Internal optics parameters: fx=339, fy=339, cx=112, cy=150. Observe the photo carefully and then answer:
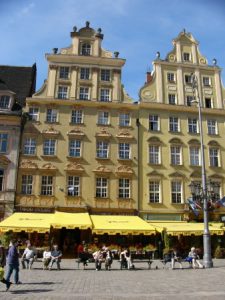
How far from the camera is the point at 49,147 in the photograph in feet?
91.5

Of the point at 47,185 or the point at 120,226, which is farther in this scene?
the point at 47,185

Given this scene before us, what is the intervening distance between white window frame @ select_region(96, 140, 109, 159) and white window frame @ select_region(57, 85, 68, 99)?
5.05 meters

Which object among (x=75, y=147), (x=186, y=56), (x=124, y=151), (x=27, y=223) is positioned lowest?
(x=27, y=223)

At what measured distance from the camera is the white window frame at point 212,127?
100 feet

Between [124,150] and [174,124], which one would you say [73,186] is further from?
[174,124]

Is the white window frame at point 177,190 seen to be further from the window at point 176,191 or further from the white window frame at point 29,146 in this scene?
the white window frame at point 29,146

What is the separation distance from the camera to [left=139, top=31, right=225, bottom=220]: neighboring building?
1105 inches

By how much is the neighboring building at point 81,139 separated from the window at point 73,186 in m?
Answer: 0.08

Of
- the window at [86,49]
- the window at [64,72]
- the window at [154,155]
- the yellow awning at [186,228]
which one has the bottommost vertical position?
the yellow awning at [186,228]

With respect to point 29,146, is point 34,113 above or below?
above

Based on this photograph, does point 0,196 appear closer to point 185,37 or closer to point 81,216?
point 81,216

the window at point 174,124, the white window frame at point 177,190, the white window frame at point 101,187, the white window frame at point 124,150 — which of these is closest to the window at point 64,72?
the white window frame at point 124,150

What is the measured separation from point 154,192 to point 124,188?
256 cm

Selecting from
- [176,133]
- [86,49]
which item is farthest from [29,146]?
[176,133]
